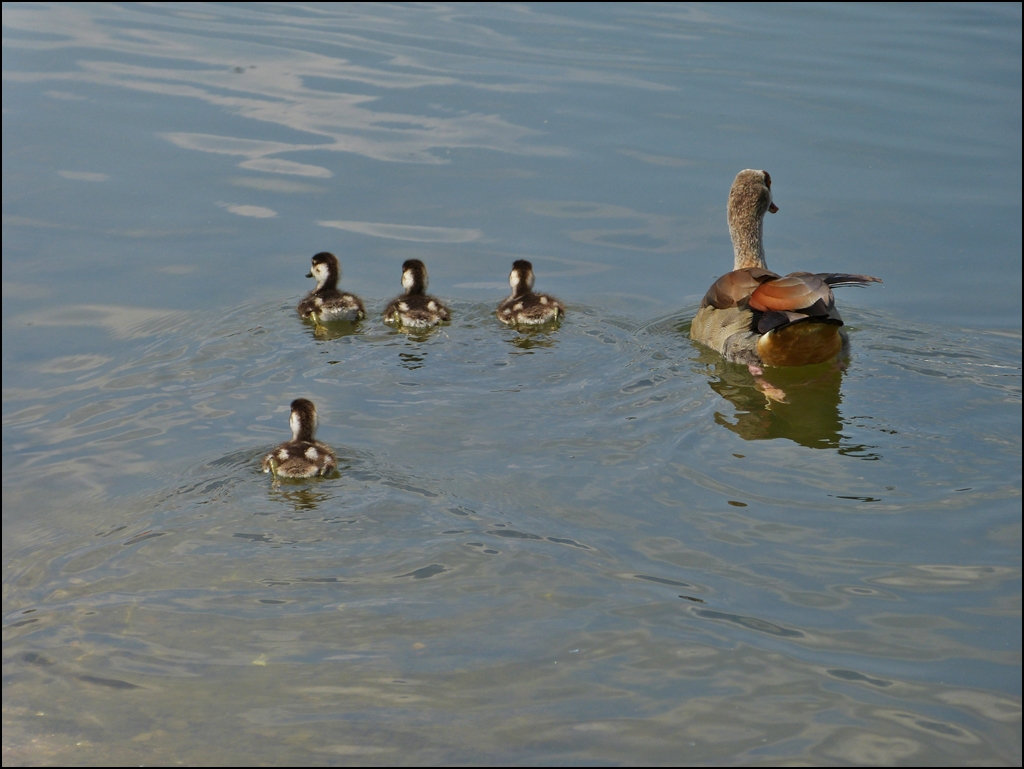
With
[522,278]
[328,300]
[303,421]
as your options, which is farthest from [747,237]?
[303,421]

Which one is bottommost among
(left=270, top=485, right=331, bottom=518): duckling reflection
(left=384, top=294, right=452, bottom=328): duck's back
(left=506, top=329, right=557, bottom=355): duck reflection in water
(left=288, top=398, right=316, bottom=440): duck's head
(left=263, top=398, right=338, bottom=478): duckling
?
(left=270, top=485, right=331, bottom=518): duckling reflection

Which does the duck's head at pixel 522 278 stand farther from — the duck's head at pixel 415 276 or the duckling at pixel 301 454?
the duckling at pixel 301 454

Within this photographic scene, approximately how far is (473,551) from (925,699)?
2446 millimetres

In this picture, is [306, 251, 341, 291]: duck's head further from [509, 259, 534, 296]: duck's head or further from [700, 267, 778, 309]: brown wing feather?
[700, 267, 778, 309]: brown wing feather

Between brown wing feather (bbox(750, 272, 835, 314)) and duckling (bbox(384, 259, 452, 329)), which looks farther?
duckling (bbox(384, 259, 452, 329))

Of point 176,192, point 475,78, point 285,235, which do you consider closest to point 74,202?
point 176,192

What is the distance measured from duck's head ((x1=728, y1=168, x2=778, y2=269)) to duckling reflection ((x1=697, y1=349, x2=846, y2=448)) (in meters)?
1.69

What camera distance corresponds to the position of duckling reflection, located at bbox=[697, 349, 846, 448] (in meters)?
7.82

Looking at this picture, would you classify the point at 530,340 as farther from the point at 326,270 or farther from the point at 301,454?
the point at 301,454

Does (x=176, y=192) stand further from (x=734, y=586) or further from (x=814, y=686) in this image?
(x=814, y=686)

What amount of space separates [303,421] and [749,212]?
16.8 ft

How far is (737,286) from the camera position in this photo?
9367 mm

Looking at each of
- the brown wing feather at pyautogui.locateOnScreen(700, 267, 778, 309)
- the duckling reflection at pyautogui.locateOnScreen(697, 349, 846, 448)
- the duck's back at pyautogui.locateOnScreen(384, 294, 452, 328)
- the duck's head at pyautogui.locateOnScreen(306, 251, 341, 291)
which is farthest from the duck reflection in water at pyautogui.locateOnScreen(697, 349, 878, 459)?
the duck's head at pyautogui.locateOnScreen(306, 251, 341, 291)

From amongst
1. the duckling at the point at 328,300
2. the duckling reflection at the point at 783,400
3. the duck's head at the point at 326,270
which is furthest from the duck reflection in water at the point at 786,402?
the duck's head at the point at 326,270
